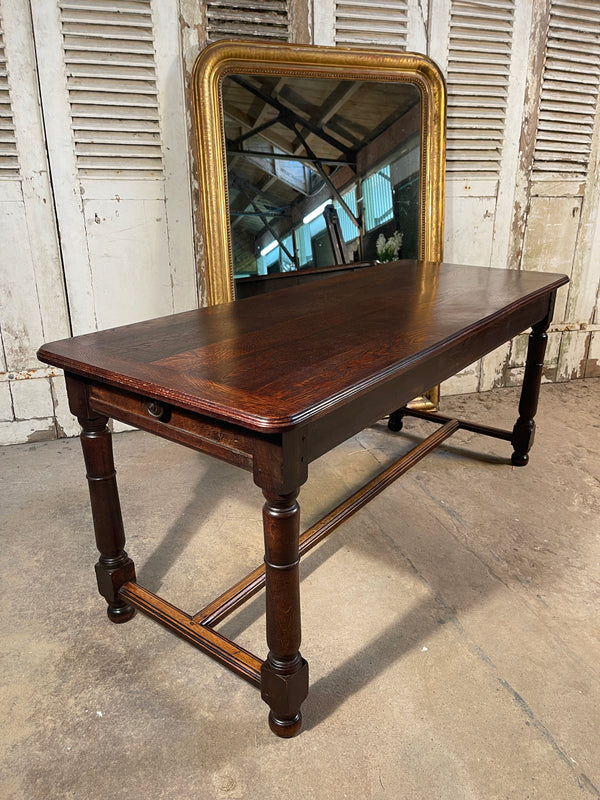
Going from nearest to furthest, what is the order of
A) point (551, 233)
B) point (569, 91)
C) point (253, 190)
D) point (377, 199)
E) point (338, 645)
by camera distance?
point (338, 645), point (253, 190), point (377, 199), point (569, 91), point (551, 233)

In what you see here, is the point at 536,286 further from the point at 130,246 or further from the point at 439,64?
the point at 130,246

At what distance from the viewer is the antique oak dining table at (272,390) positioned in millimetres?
1292

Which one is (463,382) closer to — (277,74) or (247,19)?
(277,74)

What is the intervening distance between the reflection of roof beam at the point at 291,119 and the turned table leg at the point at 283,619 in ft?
7.85

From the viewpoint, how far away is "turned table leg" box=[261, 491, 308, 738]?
4.42 feet

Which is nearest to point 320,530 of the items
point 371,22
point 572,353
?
point 371,22

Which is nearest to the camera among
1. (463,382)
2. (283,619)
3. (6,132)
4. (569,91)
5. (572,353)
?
(283,619)

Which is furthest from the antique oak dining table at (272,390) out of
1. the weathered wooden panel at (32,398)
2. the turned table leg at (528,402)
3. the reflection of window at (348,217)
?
the weathered wooden panel at (32,398)

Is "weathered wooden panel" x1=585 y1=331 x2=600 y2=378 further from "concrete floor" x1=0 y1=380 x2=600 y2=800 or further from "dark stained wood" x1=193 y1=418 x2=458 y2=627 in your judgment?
"dark stained wood" x1=193 y1=418 x2=458 y2=627

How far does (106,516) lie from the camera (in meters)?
1.86

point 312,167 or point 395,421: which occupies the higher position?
point 312,167

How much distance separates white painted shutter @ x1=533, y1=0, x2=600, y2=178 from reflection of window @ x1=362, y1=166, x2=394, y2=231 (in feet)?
3.79

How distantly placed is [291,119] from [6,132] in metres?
1.44

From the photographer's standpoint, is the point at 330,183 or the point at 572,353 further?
the point at 572,353
